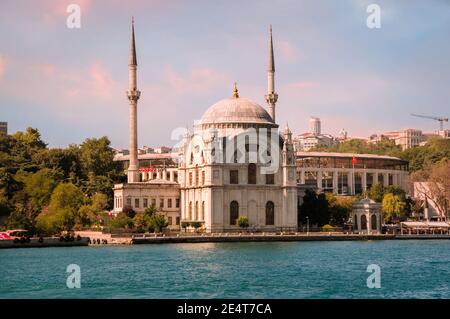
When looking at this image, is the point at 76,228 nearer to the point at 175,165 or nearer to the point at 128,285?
the point at 175,165

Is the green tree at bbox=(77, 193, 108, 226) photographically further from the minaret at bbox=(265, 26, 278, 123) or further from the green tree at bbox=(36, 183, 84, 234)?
the minaret at bbox=(265, 26, 278, 123)

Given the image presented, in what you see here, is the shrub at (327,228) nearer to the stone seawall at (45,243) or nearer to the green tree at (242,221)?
the green tree at (242,221)

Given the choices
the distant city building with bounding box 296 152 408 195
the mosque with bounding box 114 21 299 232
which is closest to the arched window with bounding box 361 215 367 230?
the mosque with bounding box 114 21 299 232

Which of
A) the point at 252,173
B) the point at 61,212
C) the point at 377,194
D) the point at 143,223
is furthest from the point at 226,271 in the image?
the point at 377,194

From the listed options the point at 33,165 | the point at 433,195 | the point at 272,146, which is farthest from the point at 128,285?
the point at 433,195

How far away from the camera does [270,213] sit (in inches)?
3634

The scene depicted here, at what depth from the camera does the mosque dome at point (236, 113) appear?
94.5 metres

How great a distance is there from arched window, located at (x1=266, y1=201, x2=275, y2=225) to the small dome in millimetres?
8414

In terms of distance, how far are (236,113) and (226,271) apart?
45.3 m

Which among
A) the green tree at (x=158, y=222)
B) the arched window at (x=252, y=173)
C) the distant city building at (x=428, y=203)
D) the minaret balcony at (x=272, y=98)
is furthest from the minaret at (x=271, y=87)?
the distant city building at (x=428, y=203)

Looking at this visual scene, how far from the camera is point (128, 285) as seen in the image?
4341cm

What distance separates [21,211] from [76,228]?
5245 mm

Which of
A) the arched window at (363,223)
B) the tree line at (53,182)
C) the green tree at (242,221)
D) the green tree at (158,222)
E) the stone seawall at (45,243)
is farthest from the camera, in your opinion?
the arched window at (363,223)

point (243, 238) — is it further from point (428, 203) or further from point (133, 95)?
point (428, 203)
